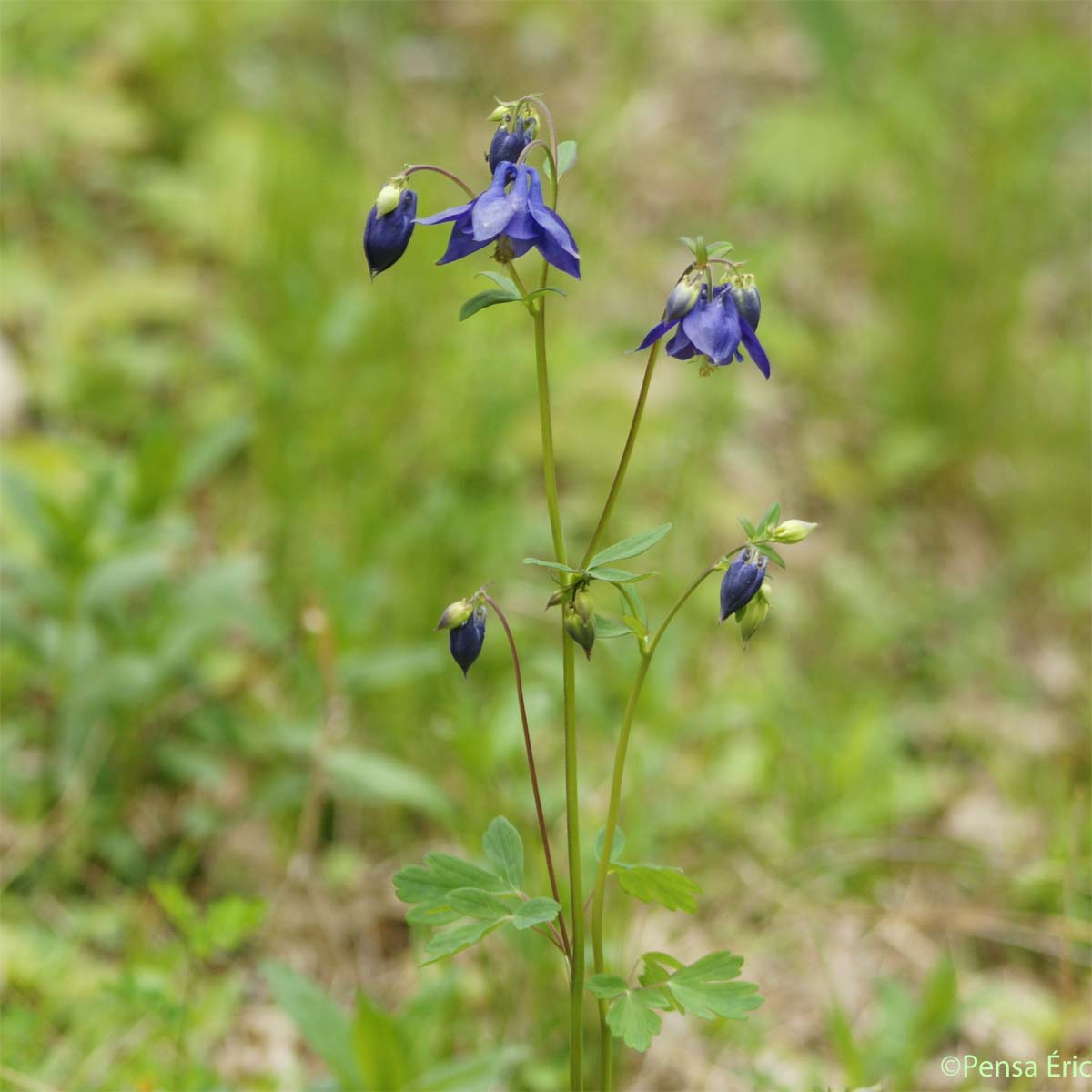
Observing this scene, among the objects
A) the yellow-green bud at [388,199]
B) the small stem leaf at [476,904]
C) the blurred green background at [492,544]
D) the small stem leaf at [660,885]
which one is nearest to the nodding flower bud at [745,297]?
the yellow-green bud at [388,199]

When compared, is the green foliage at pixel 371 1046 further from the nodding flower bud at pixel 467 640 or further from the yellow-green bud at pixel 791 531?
the yellow-green bud at pixel 791 531

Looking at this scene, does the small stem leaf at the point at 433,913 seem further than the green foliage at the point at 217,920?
No

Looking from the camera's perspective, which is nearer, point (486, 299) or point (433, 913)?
point (486, 299)

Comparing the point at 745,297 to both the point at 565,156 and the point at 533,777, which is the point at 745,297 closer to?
the point at 565,156

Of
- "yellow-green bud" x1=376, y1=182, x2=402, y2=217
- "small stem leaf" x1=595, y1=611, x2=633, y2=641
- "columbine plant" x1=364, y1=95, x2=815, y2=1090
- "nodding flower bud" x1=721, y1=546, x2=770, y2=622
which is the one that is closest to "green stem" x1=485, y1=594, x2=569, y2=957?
"columbine plant" x1=364, y1=95, x2=815, y2=1090

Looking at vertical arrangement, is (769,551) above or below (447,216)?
below

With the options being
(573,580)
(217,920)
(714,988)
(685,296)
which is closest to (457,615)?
(573,580)

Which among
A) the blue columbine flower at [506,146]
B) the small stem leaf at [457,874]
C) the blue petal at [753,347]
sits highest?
the blue columbine flower at [506,146]

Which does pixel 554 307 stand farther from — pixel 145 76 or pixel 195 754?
pixel 195 754
